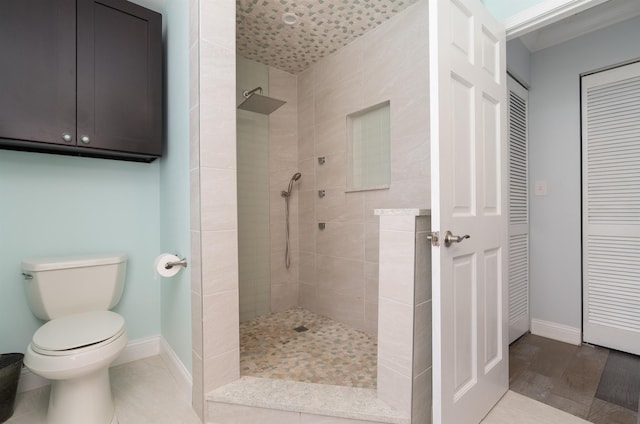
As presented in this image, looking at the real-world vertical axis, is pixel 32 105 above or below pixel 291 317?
above

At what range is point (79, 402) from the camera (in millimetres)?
1380

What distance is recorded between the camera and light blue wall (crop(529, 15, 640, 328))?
7.73 feet

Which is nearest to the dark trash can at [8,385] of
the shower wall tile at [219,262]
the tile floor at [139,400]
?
the tile floor at [139,400]

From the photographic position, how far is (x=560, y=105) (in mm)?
2445

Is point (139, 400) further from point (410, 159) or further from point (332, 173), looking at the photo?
point (410, 159)

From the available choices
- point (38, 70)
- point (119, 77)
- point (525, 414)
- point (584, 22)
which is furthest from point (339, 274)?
point (584, 22)

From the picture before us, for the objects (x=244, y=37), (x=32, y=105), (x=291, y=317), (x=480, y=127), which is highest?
(x=244, y=37)

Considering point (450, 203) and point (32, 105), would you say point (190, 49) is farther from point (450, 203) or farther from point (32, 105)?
point (450, 203)

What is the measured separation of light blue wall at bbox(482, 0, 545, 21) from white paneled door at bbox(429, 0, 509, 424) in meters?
0.11

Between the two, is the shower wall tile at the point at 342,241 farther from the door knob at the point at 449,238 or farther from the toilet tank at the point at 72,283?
the toilet tank at the point at 72,283

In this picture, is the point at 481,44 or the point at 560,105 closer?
the point at 481,44

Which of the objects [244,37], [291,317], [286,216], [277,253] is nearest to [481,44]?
[244,37]

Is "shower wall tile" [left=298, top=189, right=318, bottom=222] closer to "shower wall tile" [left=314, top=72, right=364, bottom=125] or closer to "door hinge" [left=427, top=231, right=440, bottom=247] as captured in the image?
"shower wall tile" [left=314, top=72, right=364, bottom=125]

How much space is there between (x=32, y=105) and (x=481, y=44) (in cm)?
233
